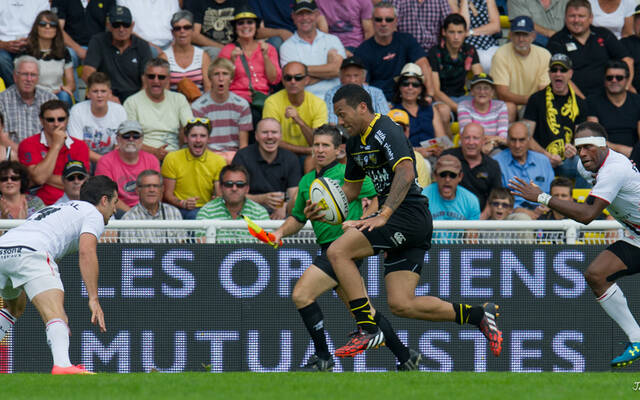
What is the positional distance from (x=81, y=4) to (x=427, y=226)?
26.3ft

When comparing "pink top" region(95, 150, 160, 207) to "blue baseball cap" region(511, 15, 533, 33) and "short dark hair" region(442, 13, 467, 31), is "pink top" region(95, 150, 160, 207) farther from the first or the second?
"blue baseball cap" region(511, 15, 533, 33)

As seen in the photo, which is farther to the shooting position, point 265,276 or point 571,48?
point 571,48

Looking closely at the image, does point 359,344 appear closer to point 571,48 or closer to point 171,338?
point 171,338

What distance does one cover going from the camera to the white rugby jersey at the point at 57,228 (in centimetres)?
823

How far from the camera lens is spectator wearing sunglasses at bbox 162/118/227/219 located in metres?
12.4

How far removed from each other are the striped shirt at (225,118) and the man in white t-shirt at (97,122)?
42.4 inches

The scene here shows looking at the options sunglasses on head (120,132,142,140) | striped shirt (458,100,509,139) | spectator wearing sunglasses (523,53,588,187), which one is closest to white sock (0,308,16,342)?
sunglasses on head (120,132,142,140)

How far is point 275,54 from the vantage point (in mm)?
14266

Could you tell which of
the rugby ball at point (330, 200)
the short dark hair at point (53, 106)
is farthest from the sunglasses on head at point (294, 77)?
→ the rugby ball at point (330, 200)

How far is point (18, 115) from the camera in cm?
1279

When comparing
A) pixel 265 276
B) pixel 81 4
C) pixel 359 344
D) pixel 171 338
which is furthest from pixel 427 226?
pixel 81 4

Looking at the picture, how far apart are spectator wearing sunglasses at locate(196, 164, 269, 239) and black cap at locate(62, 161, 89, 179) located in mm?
1453

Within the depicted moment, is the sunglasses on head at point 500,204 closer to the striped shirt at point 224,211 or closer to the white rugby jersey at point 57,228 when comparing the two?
the striped shirt at point 224,211

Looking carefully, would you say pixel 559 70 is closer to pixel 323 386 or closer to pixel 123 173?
pixel 123 173
